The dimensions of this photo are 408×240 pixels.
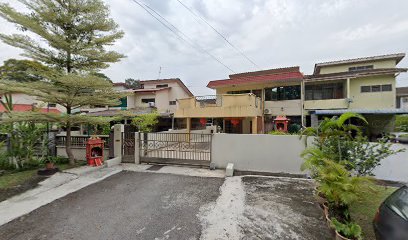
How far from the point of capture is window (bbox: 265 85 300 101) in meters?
14.2

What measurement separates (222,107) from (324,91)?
31.9ft

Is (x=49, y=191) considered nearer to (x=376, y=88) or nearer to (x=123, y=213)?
(x=123, y=213)

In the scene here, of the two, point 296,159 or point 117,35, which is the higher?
point 117,35

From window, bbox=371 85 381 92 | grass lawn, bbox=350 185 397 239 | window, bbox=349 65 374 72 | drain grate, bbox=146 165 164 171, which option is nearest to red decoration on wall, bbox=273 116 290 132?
grass lawn, bbox=350 185 397 239

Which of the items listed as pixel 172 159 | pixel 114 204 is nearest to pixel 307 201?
pixel 114 204

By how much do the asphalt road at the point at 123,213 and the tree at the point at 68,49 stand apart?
12.2 feet

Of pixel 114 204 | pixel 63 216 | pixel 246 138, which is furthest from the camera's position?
pixel 246 138

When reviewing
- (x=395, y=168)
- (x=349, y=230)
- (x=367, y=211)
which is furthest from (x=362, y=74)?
(x=349, y=230)

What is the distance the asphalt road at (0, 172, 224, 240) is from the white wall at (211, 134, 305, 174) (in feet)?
5.56

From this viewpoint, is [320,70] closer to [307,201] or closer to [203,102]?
[203,102]

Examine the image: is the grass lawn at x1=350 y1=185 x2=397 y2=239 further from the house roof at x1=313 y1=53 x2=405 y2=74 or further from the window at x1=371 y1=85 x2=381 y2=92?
the house roof at x1=313 y1=53 x2=405 y2=74

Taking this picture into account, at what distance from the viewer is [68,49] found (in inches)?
294

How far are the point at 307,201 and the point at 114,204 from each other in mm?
5031

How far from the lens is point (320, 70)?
17.7 m
